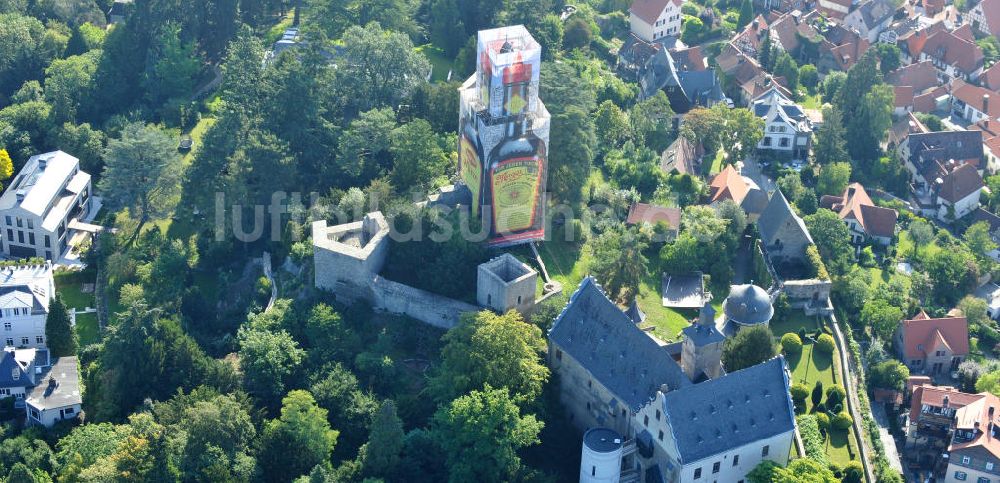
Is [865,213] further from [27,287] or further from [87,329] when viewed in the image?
[27,287]

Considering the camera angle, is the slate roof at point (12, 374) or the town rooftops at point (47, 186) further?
the town rooftops at point (47, 186)

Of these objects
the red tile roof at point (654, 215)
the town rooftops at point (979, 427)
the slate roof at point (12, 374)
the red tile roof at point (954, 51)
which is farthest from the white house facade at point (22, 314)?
the red tile roof at point (954, 51)

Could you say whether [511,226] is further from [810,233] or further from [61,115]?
[61,115]

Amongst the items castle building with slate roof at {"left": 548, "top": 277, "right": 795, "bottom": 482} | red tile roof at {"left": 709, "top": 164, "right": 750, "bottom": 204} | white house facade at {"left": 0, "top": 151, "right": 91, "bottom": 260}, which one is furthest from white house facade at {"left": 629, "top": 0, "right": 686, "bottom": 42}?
castle building with slate roof at {"left": 548, "top": 277, "right": 795, "bottom": 482}

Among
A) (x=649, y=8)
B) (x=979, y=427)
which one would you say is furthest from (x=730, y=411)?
(x=649, y=8)

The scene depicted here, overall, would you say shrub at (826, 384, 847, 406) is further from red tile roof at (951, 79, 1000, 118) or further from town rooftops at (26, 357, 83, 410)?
red tile roof at (951, 79, 1000, 118)

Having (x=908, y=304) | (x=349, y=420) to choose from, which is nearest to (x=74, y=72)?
(x=349, y=420)

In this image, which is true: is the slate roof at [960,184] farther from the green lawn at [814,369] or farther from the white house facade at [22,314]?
the white house facade at [22,314]
